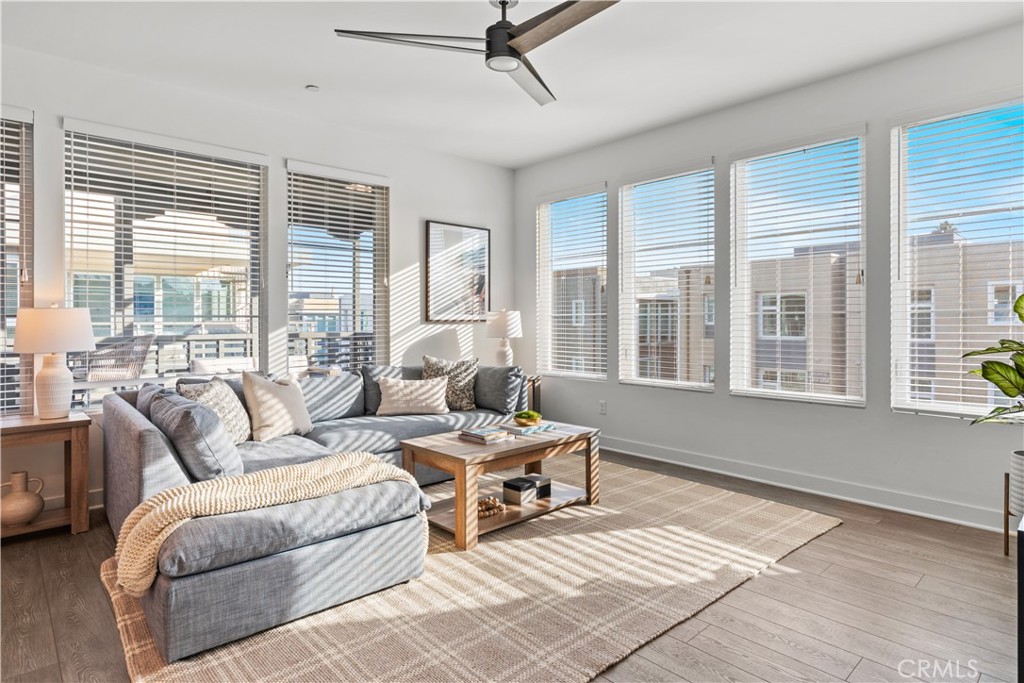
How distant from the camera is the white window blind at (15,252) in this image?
3.38 metres

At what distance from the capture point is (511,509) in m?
3.38

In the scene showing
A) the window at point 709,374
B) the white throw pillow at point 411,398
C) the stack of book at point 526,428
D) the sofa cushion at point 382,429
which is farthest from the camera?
the window at point 709,374

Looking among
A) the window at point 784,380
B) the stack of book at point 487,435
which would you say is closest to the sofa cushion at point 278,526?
the stack of book at point 487,435

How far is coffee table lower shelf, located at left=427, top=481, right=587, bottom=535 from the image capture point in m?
3.15

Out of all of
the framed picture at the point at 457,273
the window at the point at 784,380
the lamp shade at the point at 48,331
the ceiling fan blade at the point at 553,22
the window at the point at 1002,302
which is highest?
the ceiling fan blade at the point at 553,22

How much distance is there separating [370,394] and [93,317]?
183cm

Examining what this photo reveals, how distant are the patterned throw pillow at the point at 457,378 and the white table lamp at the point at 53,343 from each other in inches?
89.3

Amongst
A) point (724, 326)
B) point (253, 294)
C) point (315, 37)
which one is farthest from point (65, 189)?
point (724, 326)

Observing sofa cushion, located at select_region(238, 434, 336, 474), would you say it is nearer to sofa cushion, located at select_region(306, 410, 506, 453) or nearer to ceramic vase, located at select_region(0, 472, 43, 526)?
sofa cushion, located at select_region(306, 410, 506, 453)

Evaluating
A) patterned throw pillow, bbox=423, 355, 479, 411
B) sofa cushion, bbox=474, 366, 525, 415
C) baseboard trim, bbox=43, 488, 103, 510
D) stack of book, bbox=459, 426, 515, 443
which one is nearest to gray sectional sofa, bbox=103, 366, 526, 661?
baseboard trim, bbox=43, 488, 103, 510

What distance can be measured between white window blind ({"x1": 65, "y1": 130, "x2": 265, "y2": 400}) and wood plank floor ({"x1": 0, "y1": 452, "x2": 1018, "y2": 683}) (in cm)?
128

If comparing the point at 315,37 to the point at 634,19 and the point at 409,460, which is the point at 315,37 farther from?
the point at 409,460

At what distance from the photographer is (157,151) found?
155 inches

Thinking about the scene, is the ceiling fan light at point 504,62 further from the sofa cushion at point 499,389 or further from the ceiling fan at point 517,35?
the sofa cushion at point 499,389
